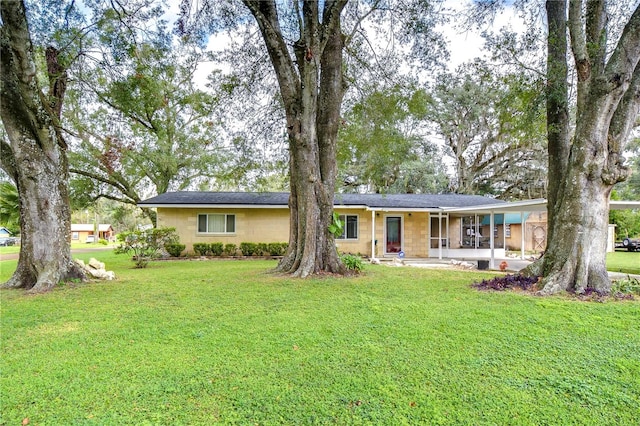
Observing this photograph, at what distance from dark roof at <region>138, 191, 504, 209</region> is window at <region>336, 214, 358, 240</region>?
818 mm

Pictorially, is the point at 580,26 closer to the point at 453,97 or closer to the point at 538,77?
the point at 538,77

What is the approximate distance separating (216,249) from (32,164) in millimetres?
9440

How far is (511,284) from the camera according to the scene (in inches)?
302

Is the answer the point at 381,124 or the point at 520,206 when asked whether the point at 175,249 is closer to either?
the point at 381,124

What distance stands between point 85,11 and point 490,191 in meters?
28.1

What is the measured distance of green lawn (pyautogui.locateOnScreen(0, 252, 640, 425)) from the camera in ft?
9.18

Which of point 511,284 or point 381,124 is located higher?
point 381,124

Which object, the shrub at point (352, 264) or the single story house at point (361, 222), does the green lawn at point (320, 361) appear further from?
the single story house at point (361, 222)

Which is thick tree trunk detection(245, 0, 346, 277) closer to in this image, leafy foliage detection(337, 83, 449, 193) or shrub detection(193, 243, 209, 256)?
leafy foliage detection(337, 83, 449, 193)

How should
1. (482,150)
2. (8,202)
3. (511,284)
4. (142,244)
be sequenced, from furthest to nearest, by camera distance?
(482,150) → (8,202) → (142,244) → (511,284)

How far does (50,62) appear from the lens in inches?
336

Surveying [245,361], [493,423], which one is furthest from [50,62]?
[493,423]

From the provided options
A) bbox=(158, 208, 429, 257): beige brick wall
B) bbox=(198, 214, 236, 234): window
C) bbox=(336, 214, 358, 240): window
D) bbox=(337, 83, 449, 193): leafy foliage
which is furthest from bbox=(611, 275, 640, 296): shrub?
bbox=(198, 214, 236, 234): window

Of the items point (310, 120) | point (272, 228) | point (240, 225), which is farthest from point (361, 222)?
point (310, 120)
